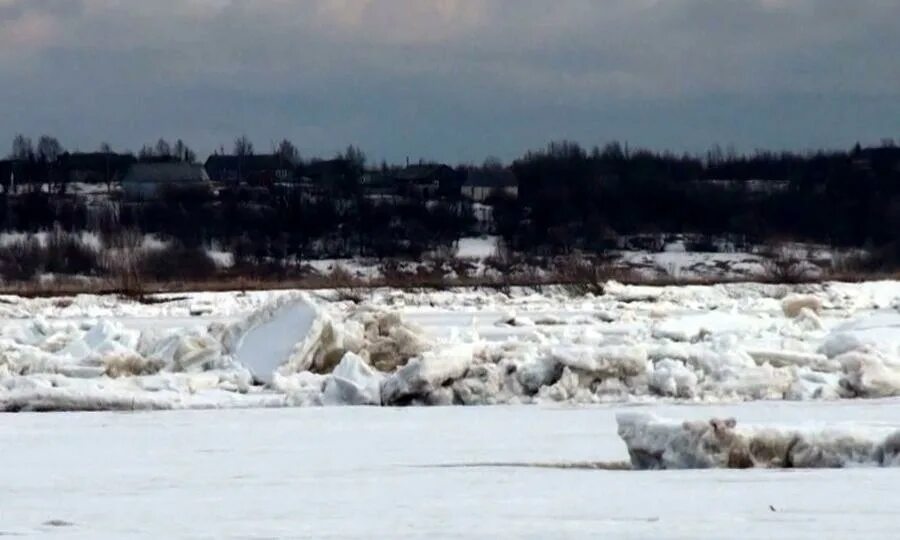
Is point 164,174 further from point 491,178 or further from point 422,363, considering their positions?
point 422,363

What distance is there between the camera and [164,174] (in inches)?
3841

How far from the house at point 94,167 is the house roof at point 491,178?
2484 centimetres

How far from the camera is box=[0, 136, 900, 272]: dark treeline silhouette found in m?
75.4

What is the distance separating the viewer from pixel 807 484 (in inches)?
274

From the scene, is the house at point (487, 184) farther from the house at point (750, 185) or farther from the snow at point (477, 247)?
the snow at point (477, 247)

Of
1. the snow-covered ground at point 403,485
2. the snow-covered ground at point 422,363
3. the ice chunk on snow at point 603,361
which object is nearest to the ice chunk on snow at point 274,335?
the snow-covered ground at point 422,363

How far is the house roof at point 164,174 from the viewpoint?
9675 centimetres

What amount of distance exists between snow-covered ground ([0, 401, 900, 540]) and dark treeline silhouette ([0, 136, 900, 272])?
185ft

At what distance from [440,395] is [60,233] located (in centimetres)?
6395

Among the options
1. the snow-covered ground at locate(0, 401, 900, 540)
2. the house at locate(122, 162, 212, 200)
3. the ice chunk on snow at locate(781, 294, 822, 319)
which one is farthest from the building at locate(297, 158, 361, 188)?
the snow-covered ground at locate(0, 401, 900, 540)

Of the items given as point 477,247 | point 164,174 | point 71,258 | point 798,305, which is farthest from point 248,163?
point 798,305

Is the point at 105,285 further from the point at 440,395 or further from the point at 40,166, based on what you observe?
the point at 40,166

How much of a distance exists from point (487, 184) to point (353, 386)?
8705cm

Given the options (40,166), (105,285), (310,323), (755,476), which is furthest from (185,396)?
(40,166)
